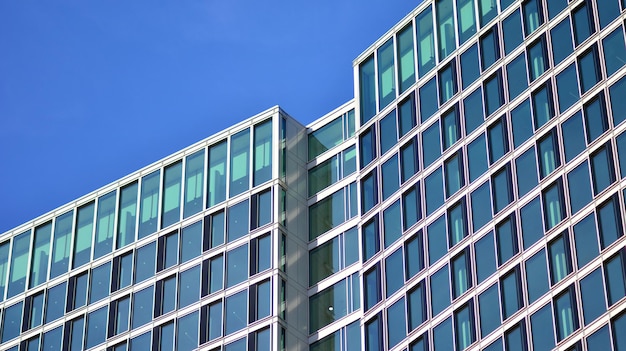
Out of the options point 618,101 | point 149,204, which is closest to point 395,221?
point 618,101

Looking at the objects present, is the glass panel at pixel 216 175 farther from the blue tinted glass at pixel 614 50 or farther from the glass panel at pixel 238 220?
the blue tinted glass at pixel 614 50

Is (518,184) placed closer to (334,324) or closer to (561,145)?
(561,145)

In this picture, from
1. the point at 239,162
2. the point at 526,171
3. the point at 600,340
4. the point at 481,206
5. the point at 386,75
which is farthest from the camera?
the point at 239,162

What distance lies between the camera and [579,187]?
65188 millimetres

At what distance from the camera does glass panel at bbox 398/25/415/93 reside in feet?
256

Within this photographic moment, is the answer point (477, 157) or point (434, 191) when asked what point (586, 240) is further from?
point (434, 191)

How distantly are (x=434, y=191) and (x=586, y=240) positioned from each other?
35.8ft

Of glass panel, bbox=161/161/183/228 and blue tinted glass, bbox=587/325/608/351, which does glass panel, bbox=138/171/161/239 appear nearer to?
glass panel, bbox=161/161/183/228

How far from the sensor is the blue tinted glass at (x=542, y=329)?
6300 centimetres

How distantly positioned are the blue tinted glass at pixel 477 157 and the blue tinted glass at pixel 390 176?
501cm

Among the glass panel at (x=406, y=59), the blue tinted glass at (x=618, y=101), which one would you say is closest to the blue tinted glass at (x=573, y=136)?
the blue tinted glass at (x=618, y=101)

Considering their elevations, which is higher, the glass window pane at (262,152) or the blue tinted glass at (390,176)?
the glass window pane at (262,152)

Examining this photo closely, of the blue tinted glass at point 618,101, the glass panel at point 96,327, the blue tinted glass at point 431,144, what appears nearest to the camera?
the blue tinted glass at point 618,101

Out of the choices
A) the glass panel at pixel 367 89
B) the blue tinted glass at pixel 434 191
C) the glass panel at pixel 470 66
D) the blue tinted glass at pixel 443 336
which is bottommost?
the blue tinted glass at pixel 443 336
